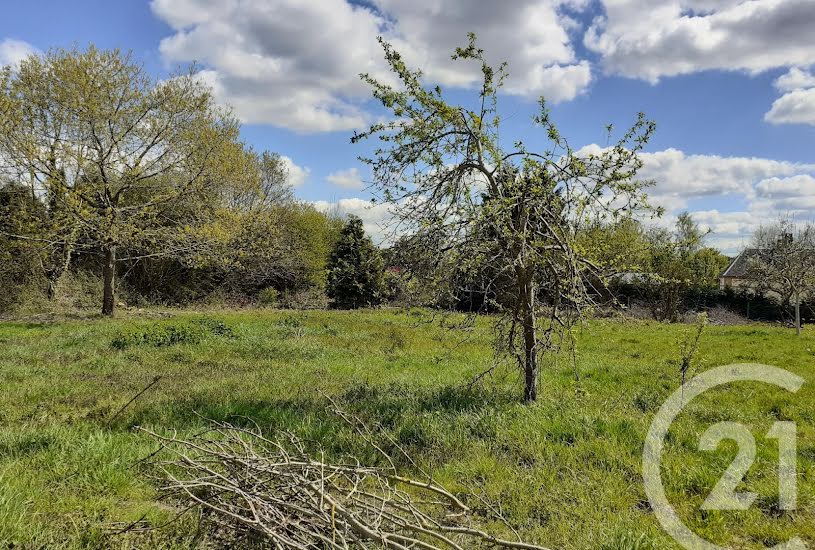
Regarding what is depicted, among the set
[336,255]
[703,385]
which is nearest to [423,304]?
[703,385]

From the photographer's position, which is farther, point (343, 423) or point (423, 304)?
A: point (423, 304)

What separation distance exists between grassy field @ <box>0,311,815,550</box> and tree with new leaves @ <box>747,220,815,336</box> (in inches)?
306

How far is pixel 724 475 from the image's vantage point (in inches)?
183

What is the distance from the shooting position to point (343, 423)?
19.4 ft

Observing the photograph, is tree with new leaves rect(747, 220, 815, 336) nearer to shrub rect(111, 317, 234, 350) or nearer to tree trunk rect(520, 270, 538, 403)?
tree trunk rect(520, 270, 538, 403)

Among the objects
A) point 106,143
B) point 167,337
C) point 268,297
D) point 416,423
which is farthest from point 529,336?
point 268,297

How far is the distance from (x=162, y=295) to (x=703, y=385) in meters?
23.8

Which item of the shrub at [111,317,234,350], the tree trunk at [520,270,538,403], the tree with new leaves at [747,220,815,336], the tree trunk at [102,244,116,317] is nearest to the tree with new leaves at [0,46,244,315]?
the tree trunk at [102,244,116,317]

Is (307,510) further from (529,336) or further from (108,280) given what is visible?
(108,280)

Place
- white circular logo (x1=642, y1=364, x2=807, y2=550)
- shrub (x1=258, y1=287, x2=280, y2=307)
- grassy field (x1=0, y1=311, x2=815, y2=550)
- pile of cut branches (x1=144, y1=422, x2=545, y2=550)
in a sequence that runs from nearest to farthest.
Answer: pile of cut branches (x1=144, y1=422, x2=545, y2=550)
grassy field (x1=0, y1=311, x2=815, y2=550)
white circular logo (x1=642, y1=364, x2=807, y2=550)
shrub (x1=258, y1=287, x2=280, y2=307)

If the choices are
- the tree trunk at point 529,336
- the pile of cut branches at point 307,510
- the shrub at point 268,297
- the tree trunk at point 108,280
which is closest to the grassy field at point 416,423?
the tree trunk at point 529,336

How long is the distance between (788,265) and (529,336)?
1677cm

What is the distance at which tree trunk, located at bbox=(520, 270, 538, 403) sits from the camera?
21.1 ft

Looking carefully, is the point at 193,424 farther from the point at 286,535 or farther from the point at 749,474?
the point at 749,474
